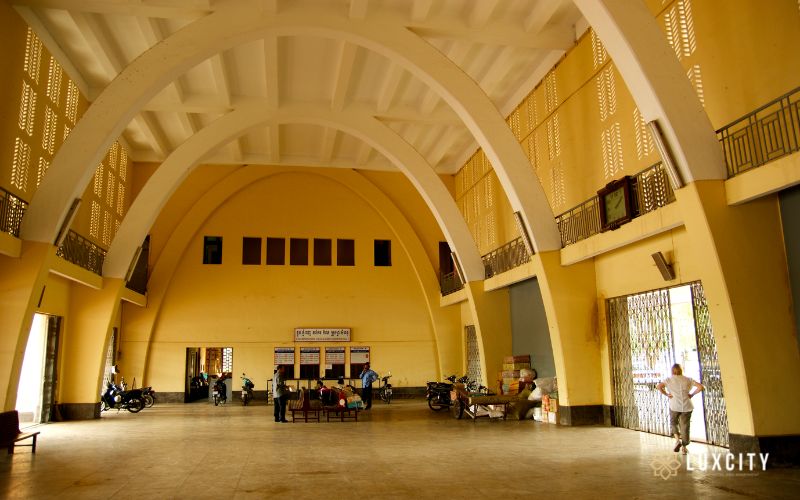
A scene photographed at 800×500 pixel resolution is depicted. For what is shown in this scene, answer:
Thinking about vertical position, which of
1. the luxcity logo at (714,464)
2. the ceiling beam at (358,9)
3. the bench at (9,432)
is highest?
the ceiling beam at (358,9)

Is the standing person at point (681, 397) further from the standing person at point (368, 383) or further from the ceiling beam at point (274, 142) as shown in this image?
the ceiling beam at point (274, 142)

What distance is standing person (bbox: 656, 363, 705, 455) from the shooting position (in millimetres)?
8953

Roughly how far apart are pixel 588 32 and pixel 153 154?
1699 cm

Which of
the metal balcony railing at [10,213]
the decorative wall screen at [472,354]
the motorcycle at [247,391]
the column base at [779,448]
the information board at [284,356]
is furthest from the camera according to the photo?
the information board at [284,356]

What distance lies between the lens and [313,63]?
57.7 feet

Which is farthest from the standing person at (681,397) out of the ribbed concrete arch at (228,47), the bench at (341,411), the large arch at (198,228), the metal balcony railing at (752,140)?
the large arch at (198,228)

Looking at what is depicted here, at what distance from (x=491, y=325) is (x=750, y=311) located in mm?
10974

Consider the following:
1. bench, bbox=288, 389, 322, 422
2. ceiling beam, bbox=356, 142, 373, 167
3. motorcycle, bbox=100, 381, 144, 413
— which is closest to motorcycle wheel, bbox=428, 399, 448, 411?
bench, bbox=288, 389, 322, 422

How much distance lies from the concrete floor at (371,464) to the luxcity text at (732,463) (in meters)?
0.22

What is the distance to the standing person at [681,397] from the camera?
352 inches

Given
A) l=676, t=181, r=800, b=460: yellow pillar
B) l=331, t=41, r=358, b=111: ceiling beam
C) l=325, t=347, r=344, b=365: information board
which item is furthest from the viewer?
l=325, t=347, r=344, b=365: information board

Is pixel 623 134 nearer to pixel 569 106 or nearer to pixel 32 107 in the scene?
pixel 569 106

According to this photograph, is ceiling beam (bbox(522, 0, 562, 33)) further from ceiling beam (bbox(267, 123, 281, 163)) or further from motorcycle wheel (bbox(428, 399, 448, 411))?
motorcycle wheel (bbox(428, 399, 448, 411))

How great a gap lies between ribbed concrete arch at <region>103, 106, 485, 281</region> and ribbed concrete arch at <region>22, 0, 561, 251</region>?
4625 millimetres
